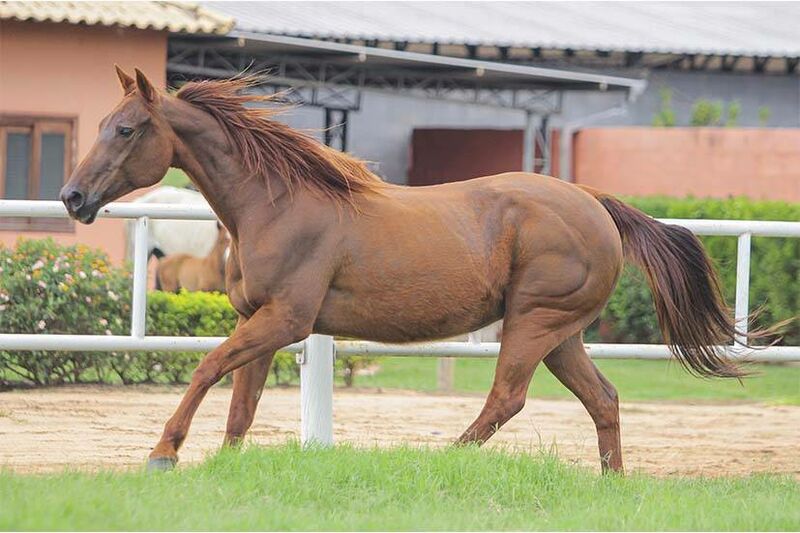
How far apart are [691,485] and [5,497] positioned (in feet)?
9.77

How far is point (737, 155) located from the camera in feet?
57.4

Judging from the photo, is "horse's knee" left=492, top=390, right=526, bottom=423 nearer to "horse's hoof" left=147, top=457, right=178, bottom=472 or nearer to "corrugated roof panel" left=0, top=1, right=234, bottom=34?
"horse's hoof" left=147, top=457, right=178, bottom=472

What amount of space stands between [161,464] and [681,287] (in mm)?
2663

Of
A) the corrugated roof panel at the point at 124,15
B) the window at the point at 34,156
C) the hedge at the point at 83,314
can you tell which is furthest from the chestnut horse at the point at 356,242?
the window at the point at 34,156

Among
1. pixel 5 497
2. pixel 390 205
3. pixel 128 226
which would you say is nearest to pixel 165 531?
pixel 5 497

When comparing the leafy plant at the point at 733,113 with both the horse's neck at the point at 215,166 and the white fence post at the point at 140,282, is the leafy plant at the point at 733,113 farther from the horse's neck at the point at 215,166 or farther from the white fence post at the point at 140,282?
the horse's neck at the point at 215,166

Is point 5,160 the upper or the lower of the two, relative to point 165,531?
upper

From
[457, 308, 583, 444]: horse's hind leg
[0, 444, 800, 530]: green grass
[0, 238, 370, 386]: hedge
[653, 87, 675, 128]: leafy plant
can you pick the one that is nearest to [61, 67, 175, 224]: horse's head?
[0, 444, 800, 530]: green grass

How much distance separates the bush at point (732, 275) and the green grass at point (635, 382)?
0.42 m

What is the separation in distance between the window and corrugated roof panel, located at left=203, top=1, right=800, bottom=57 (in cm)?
274

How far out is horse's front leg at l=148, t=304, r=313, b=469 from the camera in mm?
5641

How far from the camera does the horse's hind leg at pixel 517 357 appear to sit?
20.0 ft

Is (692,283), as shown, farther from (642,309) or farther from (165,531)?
(642,309)

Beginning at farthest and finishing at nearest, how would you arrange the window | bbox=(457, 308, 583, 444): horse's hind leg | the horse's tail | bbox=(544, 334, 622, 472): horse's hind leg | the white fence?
the window → the white fence → the horse's tail → bbox=(544, 334, 622, 472): horse's hind leg → bbox=(457, 308, 583, 444): horse's hind leg
